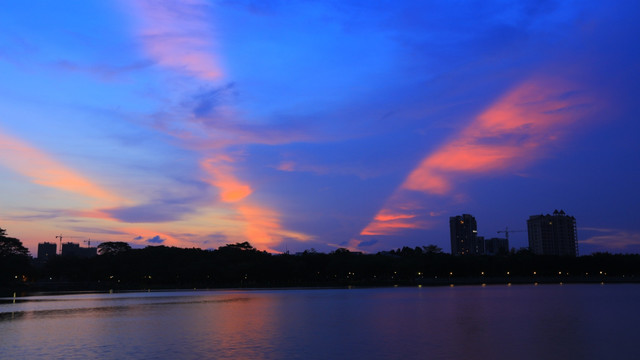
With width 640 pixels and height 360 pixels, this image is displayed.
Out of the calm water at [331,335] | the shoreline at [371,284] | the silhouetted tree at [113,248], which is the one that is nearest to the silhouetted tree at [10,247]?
the shoreline at [371,284]

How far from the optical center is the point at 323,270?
504 feet

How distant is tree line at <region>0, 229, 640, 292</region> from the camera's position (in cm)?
14712

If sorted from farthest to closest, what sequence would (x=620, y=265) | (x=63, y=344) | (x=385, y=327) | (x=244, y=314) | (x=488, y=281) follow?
(x=620, y=265) < (x=488, y=281) < (x=244, y=314) < (x=385, y=327) < (x=63, y=344)

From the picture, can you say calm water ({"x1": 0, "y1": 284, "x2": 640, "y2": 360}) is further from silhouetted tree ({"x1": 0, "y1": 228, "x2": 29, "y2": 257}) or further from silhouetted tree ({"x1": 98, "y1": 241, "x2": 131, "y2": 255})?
silhouetted tree ({"x1": 98, "y1": 241, "x2": 131, "y2": 255})

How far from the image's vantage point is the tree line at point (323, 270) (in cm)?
14712

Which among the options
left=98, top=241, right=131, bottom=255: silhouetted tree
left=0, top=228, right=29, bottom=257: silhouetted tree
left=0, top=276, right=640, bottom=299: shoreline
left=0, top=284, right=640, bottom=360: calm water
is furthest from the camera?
left=98, top=241, right=131, bottom=255: silhouetted tree

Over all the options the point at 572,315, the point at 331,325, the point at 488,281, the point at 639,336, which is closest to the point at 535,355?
the point at 639,336

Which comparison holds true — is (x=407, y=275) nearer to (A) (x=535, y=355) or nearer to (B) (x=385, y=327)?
(B) (x=385, y=327)

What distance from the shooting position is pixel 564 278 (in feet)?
485

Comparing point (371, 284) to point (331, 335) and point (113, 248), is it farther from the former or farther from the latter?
point (331, 335)

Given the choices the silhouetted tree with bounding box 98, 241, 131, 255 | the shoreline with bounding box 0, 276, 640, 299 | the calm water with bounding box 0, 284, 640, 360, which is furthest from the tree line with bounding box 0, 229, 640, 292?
the calm water with bounding box 0, 284, 640, 360

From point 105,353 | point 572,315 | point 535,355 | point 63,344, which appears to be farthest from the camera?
point 572,315

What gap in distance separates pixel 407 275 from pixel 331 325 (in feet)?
391

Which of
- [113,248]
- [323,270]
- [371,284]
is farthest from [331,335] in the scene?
[113,248]
